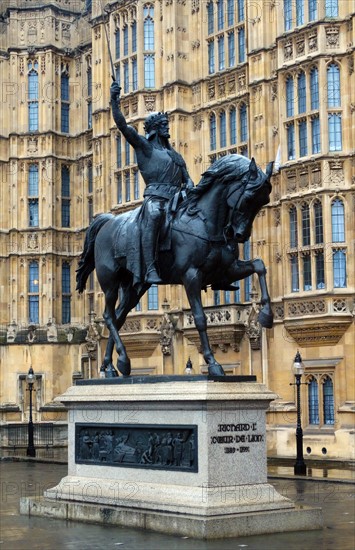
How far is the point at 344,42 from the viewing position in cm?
3519

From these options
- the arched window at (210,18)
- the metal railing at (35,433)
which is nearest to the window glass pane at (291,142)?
the arched window at (210,18)

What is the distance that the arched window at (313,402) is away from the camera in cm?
3509

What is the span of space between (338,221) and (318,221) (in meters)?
0.79

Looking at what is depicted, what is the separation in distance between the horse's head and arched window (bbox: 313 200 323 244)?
787 inches

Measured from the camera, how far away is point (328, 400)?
34719 mm

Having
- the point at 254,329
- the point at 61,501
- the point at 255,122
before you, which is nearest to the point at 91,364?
the point at 254,329

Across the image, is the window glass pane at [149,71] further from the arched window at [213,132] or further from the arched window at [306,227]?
the arched window at [306,227]

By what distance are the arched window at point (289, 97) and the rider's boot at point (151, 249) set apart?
2200cm

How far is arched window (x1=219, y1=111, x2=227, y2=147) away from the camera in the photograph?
1615 inches

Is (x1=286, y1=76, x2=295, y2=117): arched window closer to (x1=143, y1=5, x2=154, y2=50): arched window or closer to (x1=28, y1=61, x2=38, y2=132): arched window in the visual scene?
(x1=143, y1=5, x2=154, y2=50): arched window

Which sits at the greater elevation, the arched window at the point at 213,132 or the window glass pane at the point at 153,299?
the arched window at the point at 213,132

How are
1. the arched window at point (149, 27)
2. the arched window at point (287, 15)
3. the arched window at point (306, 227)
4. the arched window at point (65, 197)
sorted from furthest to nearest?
the arched window at point (65, 197), the arched window at point (149, 27), the arched window at point (287, 15), the arched window at point (306, 227)

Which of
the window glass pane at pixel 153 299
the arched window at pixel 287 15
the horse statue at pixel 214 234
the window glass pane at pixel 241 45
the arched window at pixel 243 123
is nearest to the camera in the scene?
the horse statue at pixel 214 234

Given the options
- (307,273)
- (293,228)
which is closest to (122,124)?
(307,273)
